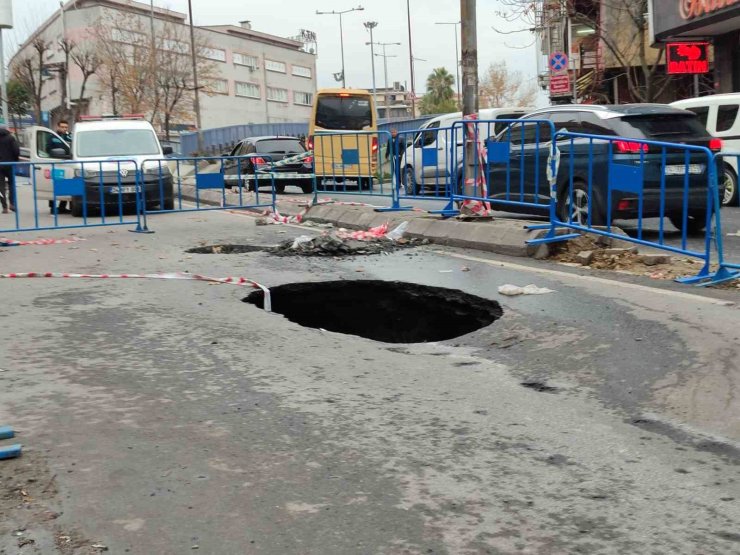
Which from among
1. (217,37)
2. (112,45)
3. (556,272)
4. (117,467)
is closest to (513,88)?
(217,37)

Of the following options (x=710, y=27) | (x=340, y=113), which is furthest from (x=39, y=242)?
(x=710, y=27)

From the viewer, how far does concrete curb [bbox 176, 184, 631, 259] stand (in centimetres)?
930

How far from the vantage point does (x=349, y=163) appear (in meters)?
14.0

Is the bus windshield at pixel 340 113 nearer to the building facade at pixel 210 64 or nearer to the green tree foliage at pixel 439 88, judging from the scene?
the building facade at pixel 210 64

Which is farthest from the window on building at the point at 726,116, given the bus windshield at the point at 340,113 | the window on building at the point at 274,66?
the window on building at the point at 274,66

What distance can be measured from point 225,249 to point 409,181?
14.6ft

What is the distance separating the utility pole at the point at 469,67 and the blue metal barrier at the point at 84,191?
5.25 meters

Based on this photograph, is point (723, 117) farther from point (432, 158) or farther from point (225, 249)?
point (225, 249)

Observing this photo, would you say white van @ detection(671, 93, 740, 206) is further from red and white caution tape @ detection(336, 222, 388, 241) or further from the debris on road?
the debris on road

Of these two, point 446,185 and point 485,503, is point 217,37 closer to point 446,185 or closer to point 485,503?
point 446,185

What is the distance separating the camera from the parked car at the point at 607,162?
8.25m

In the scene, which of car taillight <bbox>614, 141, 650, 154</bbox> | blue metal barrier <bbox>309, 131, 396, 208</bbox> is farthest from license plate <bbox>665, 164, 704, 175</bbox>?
blue metal barrier <bbox>309, 131, 396, 208</bbox>

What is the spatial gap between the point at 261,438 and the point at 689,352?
2847mm

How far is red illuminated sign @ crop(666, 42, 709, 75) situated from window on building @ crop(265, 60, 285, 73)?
2704 inches
